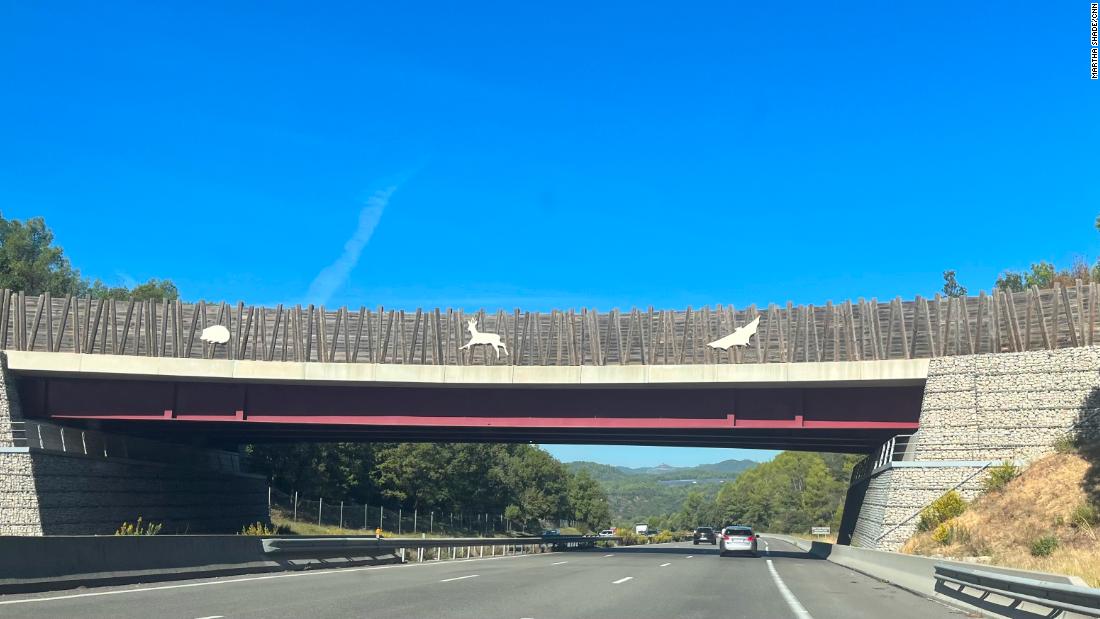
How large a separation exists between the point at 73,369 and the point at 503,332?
1647 centimetres

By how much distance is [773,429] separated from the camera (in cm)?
3844

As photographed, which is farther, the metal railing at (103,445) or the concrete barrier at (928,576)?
the metal railing at (103,445)

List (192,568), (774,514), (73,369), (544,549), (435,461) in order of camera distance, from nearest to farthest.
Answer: (192,568)
(73,369)
(544,549)
(435,461)
(774,514)

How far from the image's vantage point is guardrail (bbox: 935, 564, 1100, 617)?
10887 millimetres

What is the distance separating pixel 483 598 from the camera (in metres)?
16.1

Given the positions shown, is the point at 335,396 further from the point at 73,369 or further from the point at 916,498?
the point at 916,498

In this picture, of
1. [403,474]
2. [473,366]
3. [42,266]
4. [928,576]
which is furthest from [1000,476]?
[42,266]

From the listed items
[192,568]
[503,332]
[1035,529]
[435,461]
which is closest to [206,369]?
[503,332]

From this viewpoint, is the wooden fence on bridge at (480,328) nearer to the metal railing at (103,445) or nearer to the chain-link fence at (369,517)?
the metal railing at (103,445)

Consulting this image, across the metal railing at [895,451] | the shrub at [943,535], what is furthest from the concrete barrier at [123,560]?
the metal railing at [895,451]

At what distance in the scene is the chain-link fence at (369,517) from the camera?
63000mm

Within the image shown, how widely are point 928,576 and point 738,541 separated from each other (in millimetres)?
21624

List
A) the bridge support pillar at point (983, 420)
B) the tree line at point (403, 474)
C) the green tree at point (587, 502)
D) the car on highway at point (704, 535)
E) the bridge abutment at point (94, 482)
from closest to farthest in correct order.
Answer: the bridge support pillar at point (983, 420) → the bridge abutment at point (94, 482) → the tree line at point (403, 474) → the car on highway at point (704, 535) → the green tree at point (587, 502)

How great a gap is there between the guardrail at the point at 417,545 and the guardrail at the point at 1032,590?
51.5 ft
